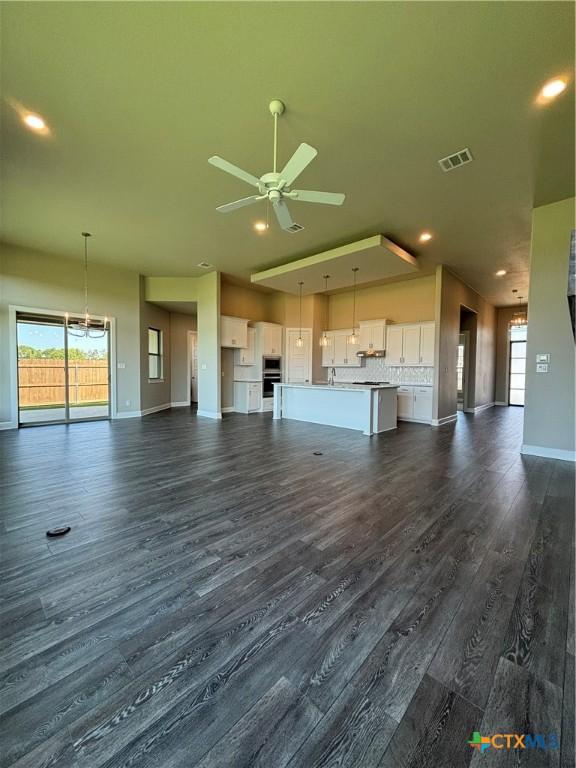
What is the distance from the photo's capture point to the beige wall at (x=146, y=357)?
7996 millimetres

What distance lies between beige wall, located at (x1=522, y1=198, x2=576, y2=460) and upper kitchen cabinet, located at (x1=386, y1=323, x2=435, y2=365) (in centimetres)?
252

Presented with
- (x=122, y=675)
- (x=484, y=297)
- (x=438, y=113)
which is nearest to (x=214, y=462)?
(x=122, y=675)

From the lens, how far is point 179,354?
32.8ft

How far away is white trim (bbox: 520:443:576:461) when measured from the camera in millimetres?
4410

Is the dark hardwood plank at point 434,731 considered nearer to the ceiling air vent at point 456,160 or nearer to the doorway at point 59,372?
the ceiling air vent at point 456,160

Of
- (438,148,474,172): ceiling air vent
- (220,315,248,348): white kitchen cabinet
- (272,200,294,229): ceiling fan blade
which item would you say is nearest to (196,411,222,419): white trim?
(220,315,248,348): white kitchen cabinet

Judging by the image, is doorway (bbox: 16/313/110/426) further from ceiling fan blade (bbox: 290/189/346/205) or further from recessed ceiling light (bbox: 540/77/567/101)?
recessed ceiling light (bbox: 540/77/567/101)

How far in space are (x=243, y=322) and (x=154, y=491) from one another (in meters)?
6.09

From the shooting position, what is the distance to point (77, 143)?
3.26 meters

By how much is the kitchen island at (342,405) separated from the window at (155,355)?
384cm

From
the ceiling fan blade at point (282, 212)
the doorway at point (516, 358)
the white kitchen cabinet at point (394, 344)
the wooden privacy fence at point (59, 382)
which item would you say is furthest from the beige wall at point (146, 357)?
the doorway at point (516, 358)

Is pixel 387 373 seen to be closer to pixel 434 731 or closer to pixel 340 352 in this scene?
pixel 340 352

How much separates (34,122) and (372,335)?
7.09 metres

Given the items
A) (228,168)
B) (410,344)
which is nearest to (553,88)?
(228,168)
